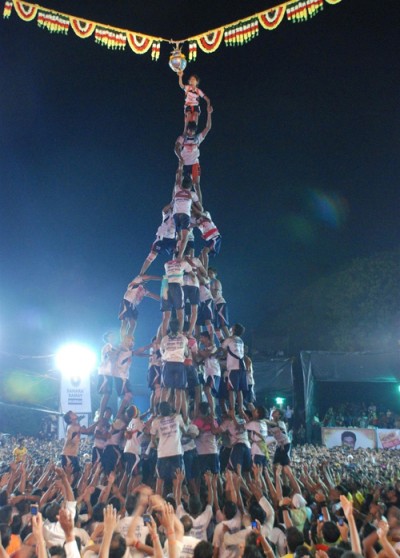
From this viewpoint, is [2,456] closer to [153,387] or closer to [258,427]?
[153,387]

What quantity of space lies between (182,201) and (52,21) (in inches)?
229

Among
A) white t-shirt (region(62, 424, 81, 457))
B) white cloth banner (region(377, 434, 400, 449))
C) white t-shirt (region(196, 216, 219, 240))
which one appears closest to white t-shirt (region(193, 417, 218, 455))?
white t-shirt (region(62, 424, 81, 457))

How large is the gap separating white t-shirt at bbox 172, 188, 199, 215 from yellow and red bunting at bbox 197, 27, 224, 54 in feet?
13.6

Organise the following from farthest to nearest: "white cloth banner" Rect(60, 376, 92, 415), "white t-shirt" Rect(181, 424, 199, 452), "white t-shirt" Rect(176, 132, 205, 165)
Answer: "white cloth banner" Rect(60, 376, 92, 415) < "white t-shirt" Rect(176, 132, 205, 165) < "white t-shirt" Rect(181, 424, 199, 452)

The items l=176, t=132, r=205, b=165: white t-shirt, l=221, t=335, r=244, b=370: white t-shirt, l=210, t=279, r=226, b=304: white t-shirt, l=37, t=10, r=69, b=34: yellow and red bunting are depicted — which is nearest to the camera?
l=221, t=335, r=244, b=370: white t-shirt

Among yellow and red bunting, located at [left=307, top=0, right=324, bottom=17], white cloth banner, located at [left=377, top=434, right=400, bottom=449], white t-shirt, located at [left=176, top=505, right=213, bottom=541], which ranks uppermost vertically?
yellow and red bunting, located at [left=307, top=0, right=324, bottom=17]

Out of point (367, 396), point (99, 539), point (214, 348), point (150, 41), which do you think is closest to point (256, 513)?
point (99, 539)

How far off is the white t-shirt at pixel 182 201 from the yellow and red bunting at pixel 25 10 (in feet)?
18.8

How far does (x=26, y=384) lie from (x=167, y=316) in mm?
14084

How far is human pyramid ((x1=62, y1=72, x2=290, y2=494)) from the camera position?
9844mm

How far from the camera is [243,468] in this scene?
10.3 metres

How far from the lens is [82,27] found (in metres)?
12.6

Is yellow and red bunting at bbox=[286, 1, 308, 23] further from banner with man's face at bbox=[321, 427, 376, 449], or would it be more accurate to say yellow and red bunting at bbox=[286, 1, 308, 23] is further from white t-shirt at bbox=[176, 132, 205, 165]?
banner with man's face at bbox=[321, 427, 376, 449]

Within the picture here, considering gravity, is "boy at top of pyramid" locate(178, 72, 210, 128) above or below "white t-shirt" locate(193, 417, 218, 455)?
above
